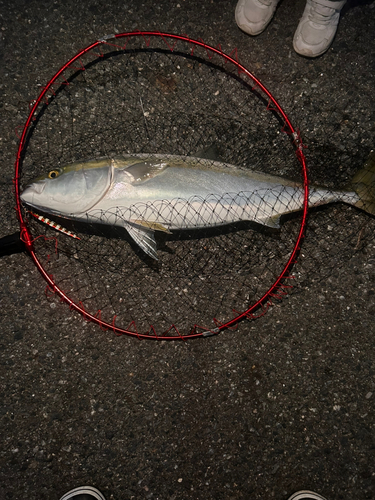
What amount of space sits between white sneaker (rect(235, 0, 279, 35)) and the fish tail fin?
1.58 meters

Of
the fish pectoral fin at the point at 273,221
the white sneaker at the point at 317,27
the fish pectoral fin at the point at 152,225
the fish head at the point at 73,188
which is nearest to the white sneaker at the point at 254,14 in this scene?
the white sneaker at the point at 317,27

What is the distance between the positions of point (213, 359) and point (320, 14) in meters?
3.20

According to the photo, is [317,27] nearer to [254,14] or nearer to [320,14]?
[320,14]

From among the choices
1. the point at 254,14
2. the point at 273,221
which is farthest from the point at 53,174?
the point at 254,14

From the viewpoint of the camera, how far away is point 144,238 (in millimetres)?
2971

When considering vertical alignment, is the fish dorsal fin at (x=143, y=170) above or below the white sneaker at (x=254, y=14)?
below

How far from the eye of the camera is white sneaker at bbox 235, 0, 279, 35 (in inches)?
129

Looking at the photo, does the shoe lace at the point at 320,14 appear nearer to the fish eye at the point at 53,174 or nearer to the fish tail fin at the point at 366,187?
the fish tail fin at the point at 366,187

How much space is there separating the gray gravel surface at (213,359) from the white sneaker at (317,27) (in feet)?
0.37

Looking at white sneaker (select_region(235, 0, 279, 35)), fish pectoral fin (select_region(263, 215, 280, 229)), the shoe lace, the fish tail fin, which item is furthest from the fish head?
the shoe lace

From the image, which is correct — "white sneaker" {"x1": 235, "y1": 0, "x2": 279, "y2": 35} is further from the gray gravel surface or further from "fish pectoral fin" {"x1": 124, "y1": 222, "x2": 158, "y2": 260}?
"fish pectoral fin" {"x1": 124, "y1": 222, "x2": 158, "y2": 260}

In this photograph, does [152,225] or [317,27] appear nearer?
[152,225]

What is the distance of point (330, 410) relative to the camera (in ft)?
10.6

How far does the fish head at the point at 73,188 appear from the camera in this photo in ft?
9.43
